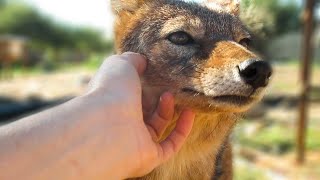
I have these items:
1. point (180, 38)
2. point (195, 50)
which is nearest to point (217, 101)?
point (195, 50)

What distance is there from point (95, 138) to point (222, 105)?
70cm

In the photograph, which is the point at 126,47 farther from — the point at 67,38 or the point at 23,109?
the point at 67,38

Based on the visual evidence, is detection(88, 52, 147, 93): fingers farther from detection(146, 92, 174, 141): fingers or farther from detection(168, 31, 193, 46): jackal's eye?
detection(168, 31, 193, 46): jackal's eye

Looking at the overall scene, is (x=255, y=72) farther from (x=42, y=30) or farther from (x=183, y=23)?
(x=42, y=30)

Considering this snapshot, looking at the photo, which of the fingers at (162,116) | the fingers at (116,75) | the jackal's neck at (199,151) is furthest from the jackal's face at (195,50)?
the fingers at (116,75)

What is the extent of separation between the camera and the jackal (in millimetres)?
2311

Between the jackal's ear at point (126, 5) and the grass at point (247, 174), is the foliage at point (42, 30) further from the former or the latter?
the jackal's ear at point (126, 5)

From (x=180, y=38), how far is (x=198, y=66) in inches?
8.5

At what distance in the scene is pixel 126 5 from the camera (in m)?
3.12

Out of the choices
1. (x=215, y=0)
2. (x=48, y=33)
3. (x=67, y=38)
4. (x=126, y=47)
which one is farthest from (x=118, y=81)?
(x=67, y=38)

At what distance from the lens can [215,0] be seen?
10.7ft

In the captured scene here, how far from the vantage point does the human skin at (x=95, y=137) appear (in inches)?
64.4

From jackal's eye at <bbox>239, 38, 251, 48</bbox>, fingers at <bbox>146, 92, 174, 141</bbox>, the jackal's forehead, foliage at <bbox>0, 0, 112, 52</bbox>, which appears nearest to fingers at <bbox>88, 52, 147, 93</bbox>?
fingers at <bbox>146, 92, 174, 141</bbox>

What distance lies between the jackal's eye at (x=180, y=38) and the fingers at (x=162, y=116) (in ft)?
1.09
